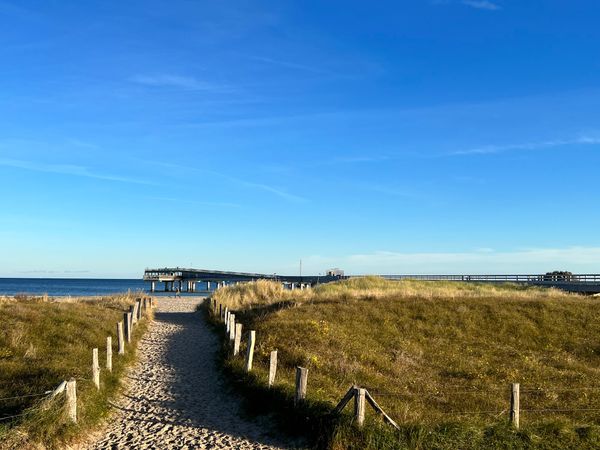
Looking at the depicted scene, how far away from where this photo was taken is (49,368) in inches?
578

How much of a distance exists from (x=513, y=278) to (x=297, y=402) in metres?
62.1

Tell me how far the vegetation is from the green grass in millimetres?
4128

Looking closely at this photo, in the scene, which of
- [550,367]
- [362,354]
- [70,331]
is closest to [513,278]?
[550,367]

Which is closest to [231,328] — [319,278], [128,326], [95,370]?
[128,326]

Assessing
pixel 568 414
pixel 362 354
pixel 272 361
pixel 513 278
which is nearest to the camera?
pixel 272 361

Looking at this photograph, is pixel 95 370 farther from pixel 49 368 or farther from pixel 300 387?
pixel 300 387

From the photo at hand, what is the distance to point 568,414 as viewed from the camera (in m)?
15.9

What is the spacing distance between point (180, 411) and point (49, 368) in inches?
158

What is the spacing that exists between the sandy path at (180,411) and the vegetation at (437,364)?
0.81 meters

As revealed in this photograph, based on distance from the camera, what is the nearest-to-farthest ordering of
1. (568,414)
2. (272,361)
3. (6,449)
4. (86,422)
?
(6,449), (86,422), (272,361), (568,414)

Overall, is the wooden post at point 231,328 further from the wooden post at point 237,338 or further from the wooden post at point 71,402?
the wooden post at point 71,402

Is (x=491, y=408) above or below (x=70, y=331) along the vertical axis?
below

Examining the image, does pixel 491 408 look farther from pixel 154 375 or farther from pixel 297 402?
pixel 154 375

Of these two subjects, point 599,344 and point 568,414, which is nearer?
point 568,414
